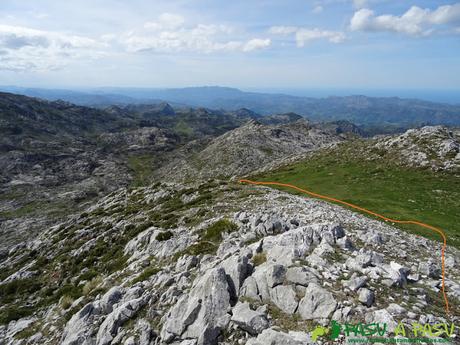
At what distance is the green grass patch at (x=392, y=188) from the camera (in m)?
32.3

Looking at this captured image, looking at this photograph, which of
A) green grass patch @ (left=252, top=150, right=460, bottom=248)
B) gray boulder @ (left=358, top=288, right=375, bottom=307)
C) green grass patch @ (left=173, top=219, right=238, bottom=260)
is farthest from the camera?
green grass patch @ (left=252, top=150, right=460, bottom=248)

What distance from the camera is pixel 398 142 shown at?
212ft

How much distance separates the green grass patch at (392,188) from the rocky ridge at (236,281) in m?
7.44

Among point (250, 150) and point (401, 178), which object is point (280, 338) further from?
point (250, 150)

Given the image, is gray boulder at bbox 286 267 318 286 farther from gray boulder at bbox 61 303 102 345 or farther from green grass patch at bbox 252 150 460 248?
green grass patch at bbox 252 150 460 248

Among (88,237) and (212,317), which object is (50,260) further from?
(212,317)

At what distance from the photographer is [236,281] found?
16.4 meters

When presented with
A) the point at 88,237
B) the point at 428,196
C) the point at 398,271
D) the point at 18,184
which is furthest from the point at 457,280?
the point at 18,184

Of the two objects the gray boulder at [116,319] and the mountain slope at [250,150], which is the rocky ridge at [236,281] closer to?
the gray boulder at [116,319]

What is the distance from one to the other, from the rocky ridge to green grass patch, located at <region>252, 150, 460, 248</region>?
7.44 metres

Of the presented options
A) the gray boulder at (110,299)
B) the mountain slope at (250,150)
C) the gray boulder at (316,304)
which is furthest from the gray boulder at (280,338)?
the mountain slope at (250,150)

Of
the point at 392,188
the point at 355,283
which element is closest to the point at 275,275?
the point at 355,283

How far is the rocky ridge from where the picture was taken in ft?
43.8

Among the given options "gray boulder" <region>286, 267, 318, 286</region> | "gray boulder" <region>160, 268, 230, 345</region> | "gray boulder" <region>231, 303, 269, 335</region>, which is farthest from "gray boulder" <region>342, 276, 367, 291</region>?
"gray boulder" <region>160, 268, 230, 345</region>
